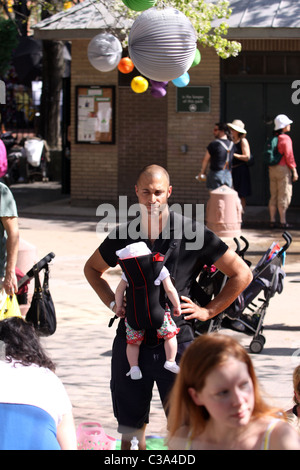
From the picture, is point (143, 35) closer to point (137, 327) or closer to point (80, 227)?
point (137, 327)

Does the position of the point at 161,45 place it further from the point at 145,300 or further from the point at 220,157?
the point at 220,157

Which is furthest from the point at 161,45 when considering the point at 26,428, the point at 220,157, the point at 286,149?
the point at 286,149

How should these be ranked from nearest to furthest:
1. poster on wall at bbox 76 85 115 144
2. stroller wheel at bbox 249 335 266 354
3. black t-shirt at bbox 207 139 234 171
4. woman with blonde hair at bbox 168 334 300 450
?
woman with blonde hair at bbox 168 334 300 450 < stroller wheel at bbox 249 335 266 354 < black t-shirt at bbox 207 139 234 171 < poster on wall at bbox 76 85 115 144

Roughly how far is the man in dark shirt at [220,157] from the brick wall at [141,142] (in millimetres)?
2935

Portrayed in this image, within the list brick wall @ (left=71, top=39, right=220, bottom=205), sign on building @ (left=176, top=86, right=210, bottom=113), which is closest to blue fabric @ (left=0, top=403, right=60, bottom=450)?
brick wall @ (left=71, top=39, right=220, bottom=205)

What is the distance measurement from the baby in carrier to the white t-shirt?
75cm

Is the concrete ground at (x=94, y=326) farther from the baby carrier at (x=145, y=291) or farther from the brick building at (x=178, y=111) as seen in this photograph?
the brick building at (x=178, y=111)

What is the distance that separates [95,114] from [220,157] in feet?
14.7

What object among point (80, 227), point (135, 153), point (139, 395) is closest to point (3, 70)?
point (135, 153)

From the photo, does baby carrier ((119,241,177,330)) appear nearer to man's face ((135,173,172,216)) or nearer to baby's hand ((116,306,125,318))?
baby's hand ((116,306,125,318))

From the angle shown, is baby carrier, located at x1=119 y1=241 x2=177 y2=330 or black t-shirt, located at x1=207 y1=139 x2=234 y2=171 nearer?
baby carrier, located at x1=119 y1=241 x2=177 y2=330

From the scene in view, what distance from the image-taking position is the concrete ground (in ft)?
20.7

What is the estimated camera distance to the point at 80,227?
14977 millimetres
